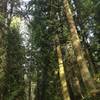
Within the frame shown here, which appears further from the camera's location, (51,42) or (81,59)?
(51,42)

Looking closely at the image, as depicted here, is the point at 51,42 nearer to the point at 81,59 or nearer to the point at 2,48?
the point at 2,48

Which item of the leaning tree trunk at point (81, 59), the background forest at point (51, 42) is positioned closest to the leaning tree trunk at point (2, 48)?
the background forest at point (51, 42)

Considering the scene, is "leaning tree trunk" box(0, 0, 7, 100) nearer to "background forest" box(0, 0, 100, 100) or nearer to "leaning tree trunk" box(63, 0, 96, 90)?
"background forest" box(0, 0, 100, 100)

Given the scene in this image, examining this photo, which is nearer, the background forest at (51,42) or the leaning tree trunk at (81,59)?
the leaning tree trunk at (81,59)

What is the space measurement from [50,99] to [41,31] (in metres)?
10.6

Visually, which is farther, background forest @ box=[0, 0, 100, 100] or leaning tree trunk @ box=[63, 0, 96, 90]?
background forest @ box=[0, 0, 100, 100]

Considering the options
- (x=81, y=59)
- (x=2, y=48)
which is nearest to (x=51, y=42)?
(x=2, y=48)

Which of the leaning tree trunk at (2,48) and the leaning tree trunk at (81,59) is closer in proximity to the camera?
the leaning tree trunk at (81,59)

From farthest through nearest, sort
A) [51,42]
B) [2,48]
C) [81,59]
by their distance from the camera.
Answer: [51,42] < [2,48] < [81,59]

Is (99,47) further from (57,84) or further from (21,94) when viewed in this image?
(21,94)

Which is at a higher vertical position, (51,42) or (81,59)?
(51,42)

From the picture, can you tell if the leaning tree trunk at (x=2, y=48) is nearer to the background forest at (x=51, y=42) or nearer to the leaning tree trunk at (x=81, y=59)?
the background forest at (x=51, y=42)

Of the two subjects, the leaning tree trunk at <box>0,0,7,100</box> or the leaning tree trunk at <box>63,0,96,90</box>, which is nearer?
the leaning tree trunk at <box>63,0,96,90</box>

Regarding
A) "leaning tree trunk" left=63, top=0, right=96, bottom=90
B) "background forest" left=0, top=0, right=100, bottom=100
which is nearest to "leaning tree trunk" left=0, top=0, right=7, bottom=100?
"background forest" left=0, top=0, right=100, bottom=100
